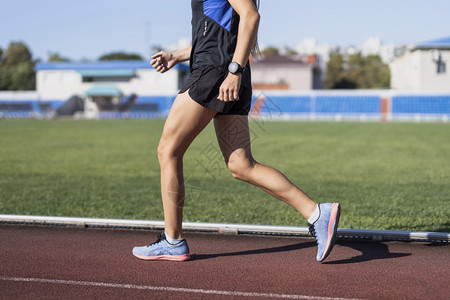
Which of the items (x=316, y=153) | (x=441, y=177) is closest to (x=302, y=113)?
(x=316, y=153)

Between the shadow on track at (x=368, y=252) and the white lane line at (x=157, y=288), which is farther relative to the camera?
the shadow on track at (x=368, y=252)

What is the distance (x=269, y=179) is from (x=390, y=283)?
99cm

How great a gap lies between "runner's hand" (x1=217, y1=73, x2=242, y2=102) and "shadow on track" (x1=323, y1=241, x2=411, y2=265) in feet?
4.53

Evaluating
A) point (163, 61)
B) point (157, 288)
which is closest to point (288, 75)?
point (163, 61)

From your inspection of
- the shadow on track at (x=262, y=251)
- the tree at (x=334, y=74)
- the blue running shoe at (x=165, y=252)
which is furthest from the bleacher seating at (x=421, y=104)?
the blue running shoe at (x=165, y=252)

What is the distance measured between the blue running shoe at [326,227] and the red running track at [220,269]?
0.44 ft

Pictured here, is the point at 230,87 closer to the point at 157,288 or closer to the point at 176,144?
the point at 176,144

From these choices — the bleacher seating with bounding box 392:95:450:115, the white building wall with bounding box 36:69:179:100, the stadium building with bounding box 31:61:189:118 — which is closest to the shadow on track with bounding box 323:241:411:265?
the bleacher seating with bounding box 392:95:450:115

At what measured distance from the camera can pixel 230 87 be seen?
3.20 m

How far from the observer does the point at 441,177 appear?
358 inches

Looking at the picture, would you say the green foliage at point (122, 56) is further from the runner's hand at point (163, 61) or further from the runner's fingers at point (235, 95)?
the runner's fingers at point (235, 95)

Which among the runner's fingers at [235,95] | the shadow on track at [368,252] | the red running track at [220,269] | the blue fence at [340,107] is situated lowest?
the blue fence at [340,107]

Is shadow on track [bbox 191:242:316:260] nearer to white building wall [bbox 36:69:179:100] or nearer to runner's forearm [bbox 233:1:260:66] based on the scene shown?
runner's forearm [bbox 233:1:260:66]

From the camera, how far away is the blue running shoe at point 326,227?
351 centimetres
